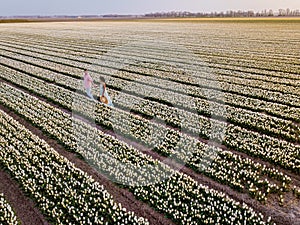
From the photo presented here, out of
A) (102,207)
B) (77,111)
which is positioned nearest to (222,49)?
(77,111)

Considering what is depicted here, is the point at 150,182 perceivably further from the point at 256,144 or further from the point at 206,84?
the point at 206,84

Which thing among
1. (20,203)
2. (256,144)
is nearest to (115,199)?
(20,203)

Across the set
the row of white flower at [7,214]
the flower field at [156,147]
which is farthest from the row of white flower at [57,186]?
the row of white flower at [7,214]

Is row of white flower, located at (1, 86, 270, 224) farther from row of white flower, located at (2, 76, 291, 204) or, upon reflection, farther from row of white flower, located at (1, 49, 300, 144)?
row of white flower, located at (1, 49, 300, 144)

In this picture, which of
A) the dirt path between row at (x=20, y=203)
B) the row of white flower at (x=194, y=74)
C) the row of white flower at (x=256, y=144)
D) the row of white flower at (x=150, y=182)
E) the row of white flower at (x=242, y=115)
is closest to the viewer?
the row of white flower at (x=150, y=182)

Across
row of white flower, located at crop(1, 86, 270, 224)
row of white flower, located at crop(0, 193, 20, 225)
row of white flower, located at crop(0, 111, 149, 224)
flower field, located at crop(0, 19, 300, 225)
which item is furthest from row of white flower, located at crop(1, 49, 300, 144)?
row of white flower, located at crop(0, 193, 20, 225)

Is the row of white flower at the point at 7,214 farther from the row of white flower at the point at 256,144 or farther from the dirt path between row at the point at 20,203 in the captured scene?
the row of white flower at the point at 256,144
